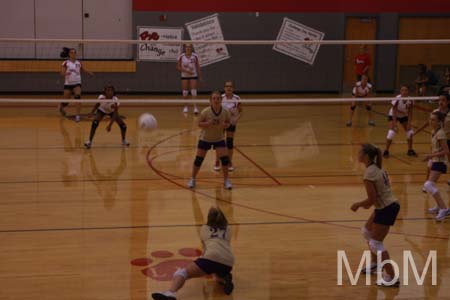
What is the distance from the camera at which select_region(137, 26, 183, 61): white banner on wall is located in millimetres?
21406

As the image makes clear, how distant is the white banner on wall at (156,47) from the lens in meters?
21.4

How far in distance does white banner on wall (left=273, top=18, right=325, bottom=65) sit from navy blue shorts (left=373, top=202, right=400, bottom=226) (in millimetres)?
15278

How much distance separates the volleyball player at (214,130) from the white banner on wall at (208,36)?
10.9m

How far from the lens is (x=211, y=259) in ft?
23.5

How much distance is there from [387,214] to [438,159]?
115 inches

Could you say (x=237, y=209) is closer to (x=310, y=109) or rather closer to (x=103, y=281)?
(x=103, y=281)

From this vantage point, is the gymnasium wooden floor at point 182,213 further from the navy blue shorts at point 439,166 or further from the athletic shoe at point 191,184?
the navy blue shorts at point 439,166

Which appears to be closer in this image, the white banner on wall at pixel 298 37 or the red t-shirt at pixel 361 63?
the red t-shirt at pixel 361 63

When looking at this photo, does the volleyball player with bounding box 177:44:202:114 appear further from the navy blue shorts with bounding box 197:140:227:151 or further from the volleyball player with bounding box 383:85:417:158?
the navy blue shorts with bounding box 197:140:227:151

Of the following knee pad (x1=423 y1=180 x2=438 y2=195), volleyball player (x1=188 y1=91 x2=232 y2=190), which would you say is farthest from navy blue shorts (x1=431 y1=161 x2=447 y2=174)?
volleyball player (x1=188 y1=91 x2=232 y2=190)

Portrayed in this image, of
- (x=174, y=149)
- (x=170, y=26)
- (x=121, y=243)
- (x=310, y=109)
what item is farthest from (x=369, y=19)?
(x=121, y=243)

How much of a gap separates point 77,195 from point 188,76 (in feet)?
27.2

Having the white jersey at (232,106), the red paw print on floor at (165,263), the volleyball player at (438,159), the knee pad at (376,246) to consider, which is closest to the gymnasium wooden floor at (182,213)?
the red paw print on floor at (165,263)

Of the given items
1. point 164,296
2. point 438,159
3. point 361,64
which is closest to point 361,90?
point 361,64
